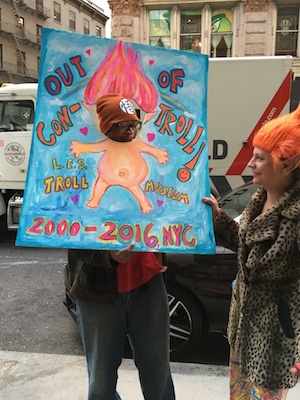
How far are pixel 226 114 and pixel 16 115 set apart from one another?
12.3 ft

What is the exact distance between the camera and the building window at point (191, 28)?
15258mm

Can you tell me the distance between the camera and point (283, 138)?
1516 mm

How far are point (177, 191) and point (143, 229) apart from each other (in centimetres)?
23

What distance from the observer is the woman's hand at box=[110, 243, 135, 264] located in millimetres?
1531

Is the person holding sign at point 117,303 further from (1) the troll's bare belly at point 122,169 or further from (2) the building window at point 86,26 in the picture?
(2) the building window at point 86,26

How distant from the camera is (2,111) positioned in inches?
271

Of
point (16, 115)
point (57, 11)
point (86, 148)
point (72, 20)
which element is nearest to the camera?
point (86, 148)

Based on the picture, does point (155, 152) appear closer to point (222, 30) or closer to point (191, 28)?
point (222, 30)

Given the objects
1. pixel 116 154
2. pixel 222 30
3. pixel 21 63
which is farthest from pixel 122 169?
pixel 21 63

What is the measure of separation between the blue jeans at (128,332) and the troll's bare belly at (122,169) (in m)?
0.51

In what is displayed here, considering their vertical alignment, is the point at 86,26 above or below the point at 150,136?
above

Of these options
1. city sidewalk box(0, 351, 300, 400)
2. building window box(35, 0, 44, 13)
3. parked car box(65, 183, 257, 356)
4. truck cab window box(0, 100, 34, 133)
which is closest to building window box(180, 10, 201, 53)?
truck cab window box(0, 100, 34, 133)

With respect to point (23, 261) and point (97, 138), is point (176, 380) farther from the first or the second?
point (23, 261)

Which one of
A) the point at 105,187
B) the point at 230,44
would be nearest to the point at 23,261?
the point at 105,187
